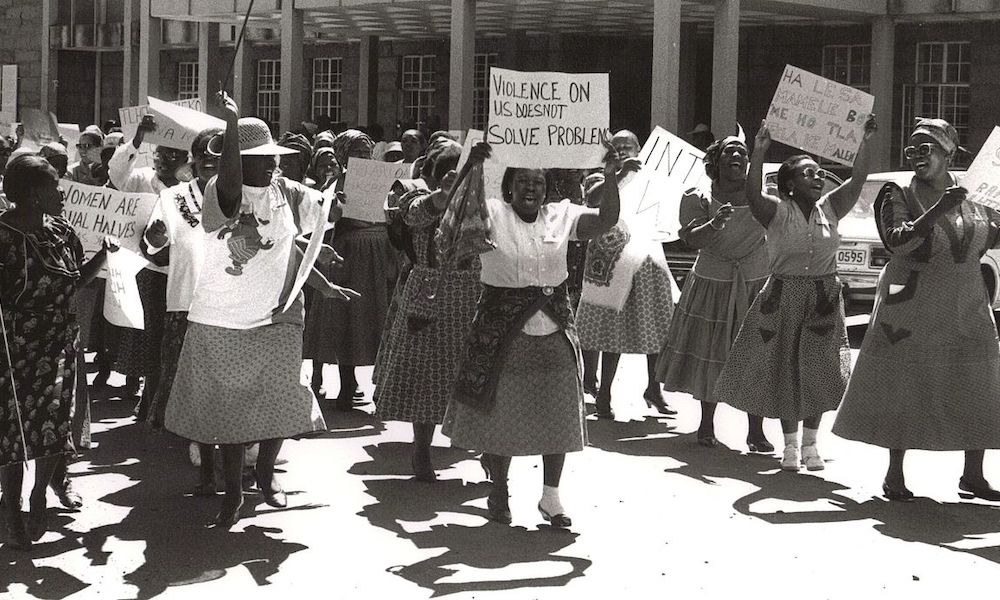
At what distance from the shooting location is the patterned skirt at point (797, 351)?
8.55 m

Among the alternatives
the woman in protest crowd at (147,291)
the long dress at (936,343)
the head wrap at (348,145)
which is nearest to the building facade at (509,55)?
the head wrap at (348,145)

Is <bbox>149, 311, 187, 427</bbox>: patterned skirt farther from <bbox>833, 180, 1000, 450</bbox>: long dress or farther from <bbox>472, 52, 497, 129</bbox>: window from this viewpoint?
<bbox>472, 52, 497, 129</bbox>: window

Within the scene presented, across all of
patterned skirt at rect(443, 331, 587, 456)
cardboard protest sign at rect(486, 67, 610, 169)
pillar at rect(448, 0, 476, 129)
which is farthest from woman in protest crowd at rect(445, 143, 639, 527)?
pillar at rect(448, 0, 476, 129)

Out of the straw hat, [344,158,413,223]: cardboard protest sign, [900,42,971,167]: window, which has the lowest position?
[344,158,413,223]: cardboard protest sign

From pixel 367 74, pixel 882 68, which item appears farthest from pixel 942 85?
pixel 367 74

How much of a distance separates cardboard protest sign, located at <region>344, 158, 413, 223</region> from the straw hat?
3249 millimetres

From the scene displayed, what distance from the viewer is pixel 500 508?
730 centimetres

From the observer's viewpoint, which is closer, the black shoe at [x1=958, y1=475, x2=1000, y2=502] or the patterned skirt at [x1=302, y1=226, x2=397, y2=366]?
the black shoe at [x1=958, y1=475, x2=1000, y2=502]

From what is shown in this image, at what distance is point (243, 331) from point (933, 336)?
3.36 metres

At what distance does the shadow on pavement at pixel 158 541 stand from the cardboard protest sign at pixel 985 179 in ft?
11.9

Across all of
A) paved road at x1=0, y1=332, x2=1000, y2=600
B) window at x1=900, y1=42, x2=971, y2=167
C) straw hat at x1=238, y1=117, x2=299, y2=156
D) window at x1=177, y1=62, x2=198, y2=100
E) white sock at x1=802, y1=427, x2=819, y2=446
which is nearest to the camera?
paved road at x1=0, y1=332, x2=1000, y2=600

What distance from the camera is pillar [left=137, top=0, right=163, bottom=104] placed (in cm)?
2852

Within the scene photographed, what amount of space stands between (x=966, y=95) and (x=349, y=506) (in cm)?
1908

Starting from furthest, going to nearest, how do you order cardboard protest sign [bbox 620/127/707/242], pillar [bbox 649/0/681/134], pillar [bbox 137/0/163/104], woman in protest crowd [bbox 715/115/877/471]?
1. pillar [bbox 137/0/163/104]
2. pillar [bbox 649/0/681/134]
3. cardboard protest sign [bbox 620/127/707/242]
4. woman in protest crowd [bbox 715/115/877/471]
